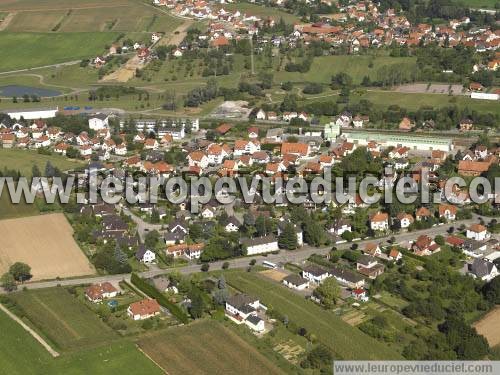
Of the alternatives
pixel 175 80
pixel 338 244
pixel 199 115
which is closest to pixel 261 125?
pixel 199 115

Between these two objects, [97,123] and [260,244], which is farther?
[97,123]

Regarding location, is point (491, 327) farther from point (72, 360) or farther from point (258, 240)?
point (72, 360)

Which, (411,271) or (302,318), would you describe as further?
(411,271)

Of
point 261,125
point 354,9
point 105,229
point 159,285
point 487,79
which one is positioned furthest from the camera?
point 354,9

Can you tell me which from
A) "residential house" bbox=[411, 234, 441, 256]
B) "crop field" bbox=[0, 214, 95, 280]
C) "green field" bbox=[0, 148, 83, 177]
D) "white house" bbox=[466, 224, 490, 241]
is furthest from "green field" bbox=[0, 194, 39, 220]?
"white house" bbox=[466, 224, 490, 241]

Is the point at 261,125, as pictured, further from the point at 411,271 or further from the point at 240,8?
the point at 240,8

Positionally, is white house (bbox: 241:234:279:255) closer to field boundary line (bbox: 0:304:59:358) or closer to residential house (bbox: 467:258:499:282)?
residential house (bbox: 467:258:499:282)

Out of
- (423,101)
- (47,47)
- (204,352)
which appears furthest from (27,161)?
(47,47)
